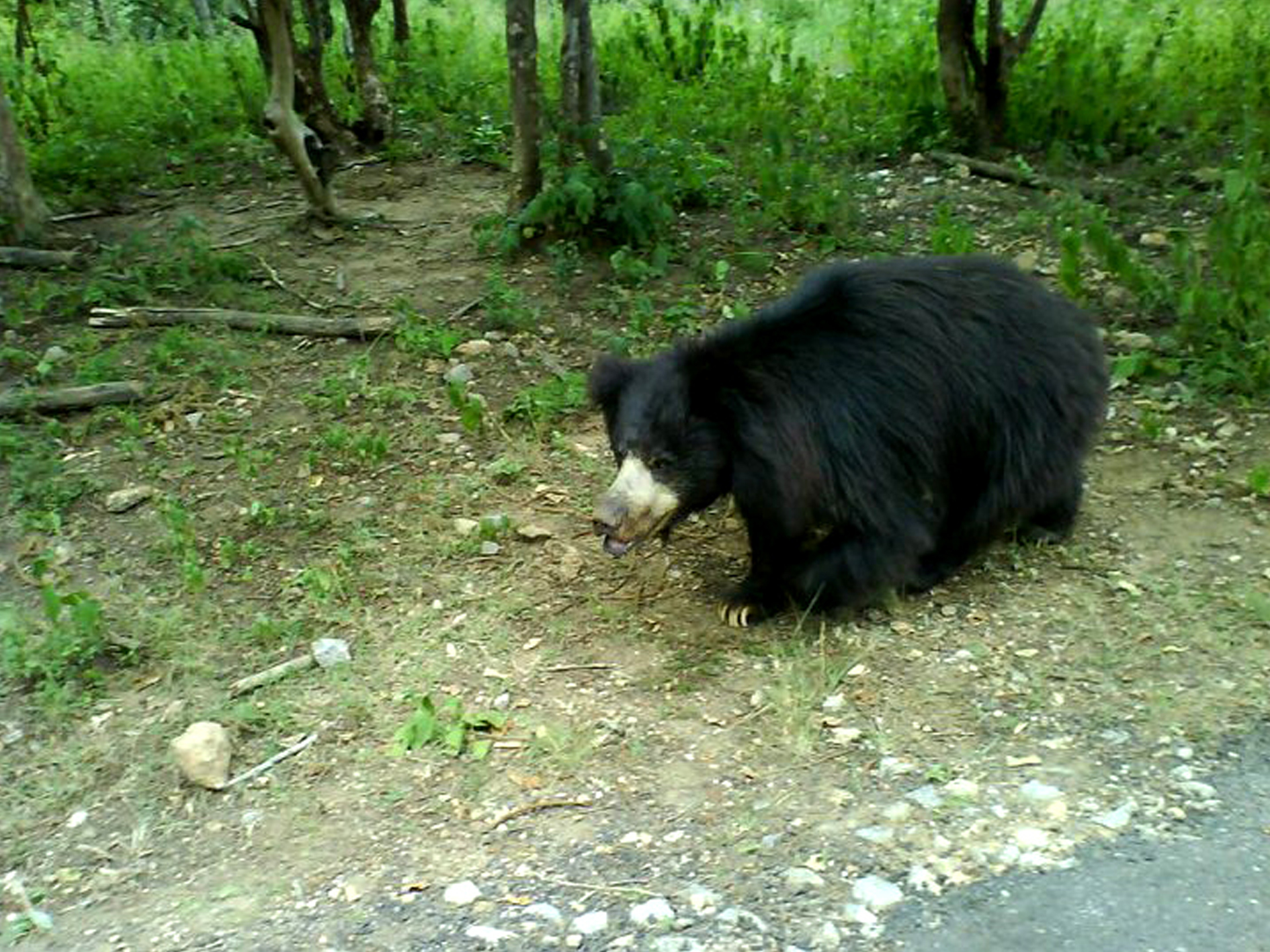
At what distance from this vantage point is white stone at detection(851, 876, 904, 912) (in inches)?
104

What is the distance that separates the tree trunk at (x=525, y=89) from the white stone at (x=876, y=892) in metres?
3.92

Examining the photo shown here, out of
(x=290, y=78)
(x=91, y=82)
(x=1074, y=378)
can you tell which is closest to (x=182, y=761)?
(x=1074, y=378)

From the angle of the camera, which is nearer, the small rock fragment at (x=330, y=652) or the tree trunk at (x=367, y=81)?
the small rock fragment at (x=330, y=652)

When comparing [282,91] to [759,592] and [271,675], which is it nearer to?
[271,675]

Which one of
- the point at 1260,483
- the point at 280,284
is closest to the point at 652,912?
the point at 1260,483

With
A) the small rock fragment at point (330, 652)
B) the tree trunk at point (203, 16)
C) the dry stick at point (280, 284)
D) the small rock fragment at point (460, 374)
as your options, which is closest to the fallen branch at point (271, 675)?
the small rock fragment at point (330, 652)

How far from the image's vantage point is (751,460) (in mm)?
3506

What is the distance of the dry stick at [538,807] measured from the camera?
2.98 m

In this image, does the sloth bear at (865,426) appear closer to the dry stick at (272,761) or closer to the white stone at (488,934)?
the dry stick at (272,761)

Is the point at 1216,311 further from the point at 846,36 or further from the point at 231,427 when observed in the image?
the point at 846,36

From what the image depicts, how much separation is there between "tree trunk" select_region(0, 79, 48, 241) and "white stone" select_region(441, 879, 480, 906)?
14.5 ft

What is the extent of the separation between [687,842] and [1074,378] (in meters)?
1.84

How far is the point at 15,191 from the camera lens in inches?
234

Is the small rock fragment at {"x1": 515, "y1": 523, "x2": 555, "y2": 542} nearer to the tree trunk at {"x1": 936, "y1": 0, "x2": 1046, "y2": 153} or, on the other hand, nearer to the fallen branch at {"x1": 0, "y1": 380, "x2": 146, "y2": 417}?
the fallen branch at {"x1": 0, "y1": 380, "x2": 146, "y2": 417}
